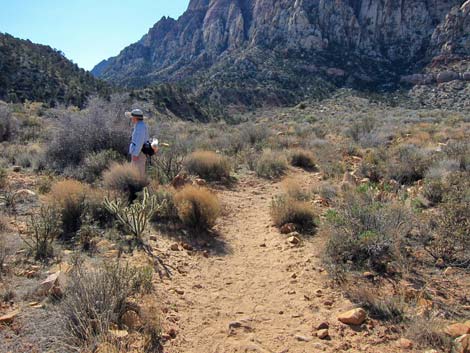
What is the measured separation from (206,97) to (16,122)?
3509cm

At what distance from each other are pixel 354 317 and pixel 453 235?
210 centimetres

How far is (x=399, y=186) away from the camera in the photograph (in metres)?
8.16

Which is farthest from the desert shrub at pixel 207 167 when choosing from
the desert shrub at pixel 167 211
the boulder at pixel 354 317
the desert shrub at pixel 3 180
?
the boulder at pixel 354 317

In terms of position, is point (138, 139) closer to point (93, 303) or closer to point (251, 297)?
point (251, 297)

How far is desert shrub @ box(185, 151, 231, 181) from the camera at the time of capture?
927cm

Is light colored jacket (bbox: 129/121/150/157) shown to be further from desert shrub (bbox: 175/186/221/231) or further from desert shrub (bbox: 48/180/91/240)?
desert shrub (bbox: 175/186/221/231)

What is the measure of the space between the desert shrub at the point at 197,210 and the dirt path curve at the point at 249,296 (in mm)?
310

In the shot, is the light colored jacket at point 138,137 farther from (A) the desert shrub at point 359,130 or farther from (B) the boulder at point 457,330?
(A) the desert shrub at point 359,130

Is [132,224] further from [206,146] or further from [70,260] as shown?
[206,146]

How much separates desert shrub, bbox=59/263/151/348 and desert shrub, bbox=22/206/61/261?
1029mm

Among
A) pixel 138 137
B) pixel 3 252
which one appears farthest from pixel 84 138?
pixel 3 252

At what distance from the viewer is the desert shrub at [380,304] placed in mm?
3451

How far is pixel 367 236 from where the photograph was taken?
172 inches

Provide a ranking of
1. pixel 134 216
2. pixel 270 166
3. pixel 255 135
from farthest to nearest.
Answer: pixel 255 135
pixel 270 166
pixel 134 216
